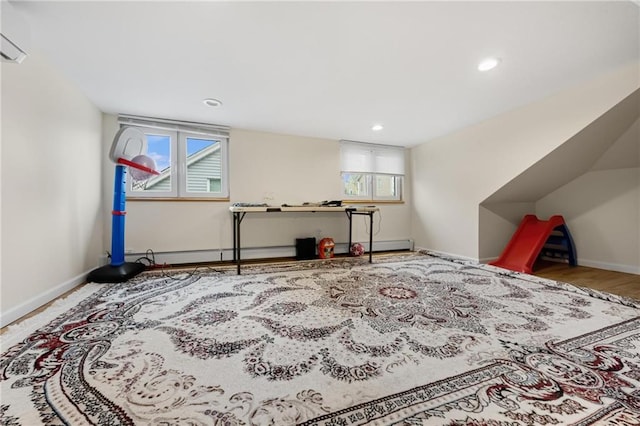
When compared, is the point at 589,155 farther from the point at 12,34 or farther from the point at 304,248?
the point at 12,34

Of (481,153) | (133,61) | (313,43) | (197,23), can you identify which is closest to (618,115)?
(481,153)

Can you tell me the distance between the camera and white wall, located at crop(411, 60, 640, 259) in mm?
2428

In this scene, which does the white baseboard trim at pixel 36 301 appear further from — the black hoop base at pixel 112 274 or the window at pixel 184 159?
the window at pixel 184 159

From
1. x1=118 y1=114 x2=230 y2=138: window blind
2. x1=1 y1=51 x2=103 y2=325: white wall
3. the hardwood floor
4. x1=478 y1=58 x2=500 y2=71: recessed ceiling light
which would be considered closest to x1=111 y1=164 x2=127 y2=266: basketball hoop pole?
x1=1 y1=51 x2=103 y2=325: white wall

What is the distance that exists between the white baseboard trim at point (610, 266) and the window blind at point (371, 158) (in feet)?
9.14

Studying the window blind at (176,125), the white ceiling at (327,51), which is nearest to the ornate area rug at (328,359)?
the white ceiling at (327,51)

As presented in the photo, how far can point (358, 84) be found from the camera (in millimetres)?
2436

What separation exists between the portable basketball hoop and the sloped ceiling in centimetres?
443

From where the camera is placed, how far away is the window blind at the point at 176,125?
3160mm

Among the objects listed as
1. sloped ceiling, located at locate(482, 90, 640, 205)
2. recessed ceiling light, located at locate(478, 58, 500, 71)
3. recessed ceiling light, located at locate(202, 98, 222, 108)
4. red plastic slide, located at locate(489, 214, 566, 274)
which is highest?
recessed ceiling light, located at locate(478, 58, 500, 71)

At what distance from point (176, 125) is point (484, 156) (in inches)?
166

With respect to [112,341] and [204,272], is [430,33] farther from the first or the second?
[204,272]

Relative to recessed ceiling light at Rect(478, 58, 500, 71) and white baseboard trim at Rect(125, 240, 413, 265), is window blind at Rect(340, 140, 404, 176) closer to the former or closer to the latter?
white baseboard trim at Rect(125, 240, 413, 265)

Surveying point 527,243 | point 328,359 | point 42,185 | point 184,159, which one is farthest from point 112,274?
→ point 527,243
